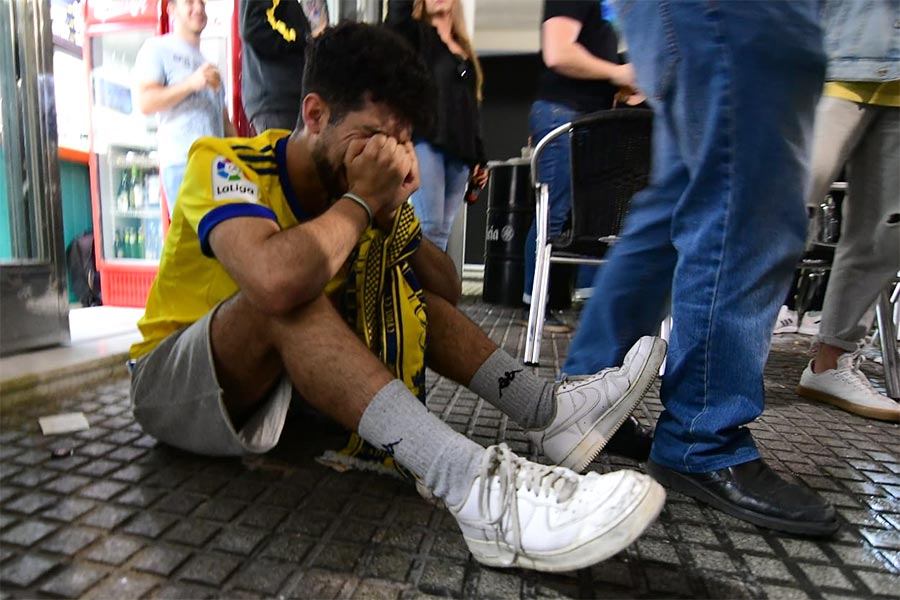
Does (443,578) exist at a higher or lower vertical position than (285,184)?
lower

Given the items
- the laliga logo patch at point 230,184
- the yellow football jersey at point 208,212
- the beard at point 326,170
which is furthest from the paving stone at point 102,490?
the beard at point 326,170

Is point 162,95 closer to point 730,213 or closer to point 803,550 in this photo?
point 730,213

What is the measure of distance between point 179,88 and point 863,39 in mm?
2083

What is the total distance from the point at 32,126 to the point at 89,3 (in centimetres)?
154

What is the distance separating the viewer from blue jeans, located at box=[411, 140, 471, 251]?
1821 millimetres

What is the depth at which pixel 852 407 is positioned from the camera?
144 cm

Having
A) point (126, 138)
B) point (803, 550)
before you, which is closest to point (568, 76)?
point (803, 550)

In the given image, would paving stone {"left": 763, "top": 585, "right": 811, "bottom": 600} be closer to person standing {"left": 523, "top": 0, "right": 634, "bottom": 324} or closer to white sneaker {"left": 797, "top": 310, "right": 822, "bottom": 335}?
person standing {"left": 523, "top": 0, "right": 634, "bottom": 324}

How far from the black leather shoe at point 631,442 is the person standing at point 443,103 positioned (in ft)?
2.93

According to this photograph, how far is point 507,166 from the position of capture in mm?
3182

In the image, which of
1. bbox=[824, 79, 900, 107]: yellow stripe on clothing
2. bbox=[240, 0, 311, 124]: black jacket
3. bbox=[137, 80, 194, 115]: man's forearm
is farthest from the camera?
bbox=[137, 80, 194, 115]: man's forearm

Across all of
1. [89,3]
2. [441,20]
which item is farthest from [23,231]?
[89,3]

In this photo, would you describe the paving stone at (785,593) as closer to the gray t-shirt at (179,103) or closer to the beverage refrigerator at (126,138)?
the gray t-shirt at (179,103)

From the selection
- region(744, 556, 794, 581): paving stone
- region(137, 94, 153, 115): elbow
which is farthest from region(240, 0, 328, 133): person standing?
region(744, 556, 794, 581): paving stone
